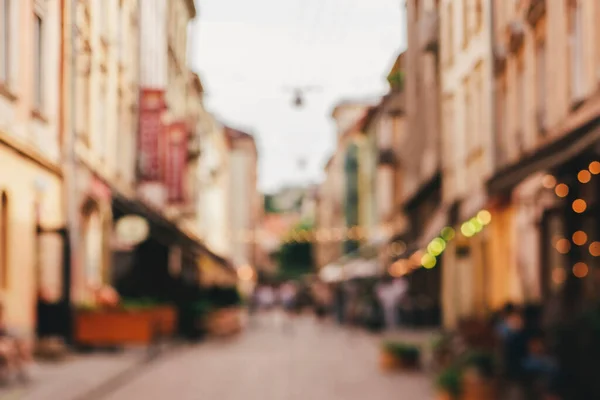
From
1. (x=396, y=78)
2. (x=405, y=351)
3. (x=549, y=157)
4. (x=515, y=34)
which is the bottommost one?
(x=405, y=351)

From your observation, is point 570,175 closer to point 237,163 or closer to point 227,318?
point 227,318

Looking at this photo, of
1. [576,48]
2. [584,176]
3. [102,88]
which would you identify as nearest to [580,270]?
[584,176]

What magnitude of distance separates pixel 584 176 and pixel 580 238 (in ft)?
4.95

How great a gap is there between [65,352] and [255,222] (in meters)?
85.3

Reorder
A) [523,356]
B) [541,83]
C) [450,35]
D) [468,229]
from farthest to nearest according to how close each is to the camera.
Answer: [468,229] < [541,83] < [450,35] < [523,356]

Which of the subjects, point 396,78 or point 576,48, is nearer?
point 576,48

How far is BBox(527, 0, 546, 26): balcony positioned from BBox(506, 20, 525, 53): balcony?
9.6 inches

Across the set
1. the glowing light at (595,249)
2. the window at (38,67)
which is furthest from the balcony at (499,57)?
the window at (38,67)

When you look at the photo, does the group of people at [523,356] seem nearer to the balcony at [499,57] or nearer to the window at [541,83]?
the window at [541,83]

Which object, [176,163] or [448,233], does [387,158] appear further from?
[176,163]

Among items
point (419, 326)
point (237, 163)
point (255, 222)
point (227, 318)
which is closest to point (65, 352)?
point (227, 318)

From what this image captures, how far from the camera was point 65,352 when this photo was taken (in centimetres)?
1909

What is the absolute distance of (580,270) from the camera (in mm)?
16844

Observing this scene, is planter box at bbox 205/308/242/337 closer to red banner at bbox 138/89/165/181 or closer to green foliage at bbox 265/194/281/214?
red banner at bbox 138/89/165/181
